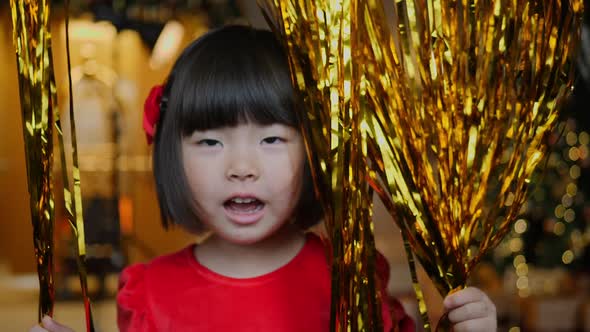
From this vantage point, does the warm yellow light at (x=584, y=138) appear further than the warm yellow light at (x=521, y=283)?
No

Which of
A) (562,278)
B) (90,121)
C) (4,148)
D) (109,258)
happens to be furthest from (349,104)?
(4,148)

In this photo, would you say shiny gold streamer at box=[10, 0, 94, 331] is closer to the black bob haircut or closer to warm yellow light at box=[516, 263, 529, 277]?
the black bob haircut

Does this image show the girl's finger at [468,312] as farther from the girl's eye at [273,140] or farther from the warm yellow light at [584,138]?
the warm yellow light at [584,138]

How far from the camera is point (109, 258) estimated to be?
4352mm

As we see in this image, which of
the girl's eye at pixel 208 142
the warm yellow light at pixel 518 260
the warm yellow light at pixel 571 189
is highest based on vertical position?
the girl's eye at pixel 208 142

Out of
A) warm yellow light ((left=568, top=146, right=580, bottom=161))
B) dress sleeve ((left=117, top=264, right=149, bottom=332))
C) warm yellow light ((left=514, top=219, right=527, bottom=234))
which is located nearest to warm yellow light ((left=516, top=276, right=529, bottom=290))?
warm yellow light ((left=514, top=219, right=527, bottom=234))

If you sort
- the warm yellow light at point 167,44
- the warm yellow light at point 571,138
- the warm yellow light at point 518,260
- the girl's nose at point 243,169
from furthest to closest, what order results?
1. the warm yellow light at point 167,44
2. the warm yellow light at point 518,260
3. the warm yellow light at point 571,138
4. the girl's nose at point 243,169

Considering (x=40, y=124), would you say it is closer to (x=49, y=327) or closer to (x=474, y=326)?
(x=49, y=327)

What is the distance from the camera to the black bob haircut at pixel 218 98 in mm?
882

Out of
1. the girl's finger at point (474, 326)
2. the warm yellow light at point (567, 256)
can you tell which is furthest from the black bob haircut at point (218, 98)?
the warm yellow light at point (567, 256)

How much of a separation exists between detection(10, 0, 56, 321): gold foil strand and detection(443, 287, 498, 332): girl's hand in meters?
0.35

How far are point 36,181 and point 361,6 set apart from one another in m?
0.32

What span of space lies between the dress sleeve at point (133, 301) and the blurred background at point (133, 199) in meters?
2.01

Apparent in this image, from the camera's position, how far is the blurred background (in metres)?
3.32
